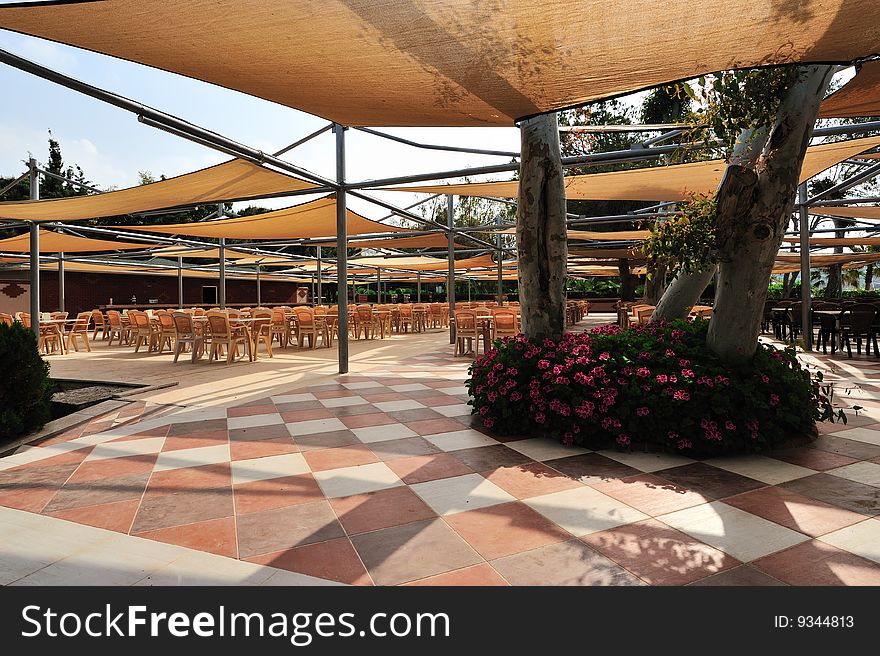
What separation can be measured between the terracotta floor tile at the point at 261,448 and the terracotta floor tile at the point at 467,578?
186cm

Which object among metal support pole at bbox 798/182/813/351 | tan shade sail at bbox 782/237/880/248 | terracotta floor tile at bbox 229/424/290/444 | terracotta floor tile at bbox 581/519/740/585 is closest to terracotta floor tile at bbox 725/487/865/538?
terracotta floor tile at bbox 581/519/740/585

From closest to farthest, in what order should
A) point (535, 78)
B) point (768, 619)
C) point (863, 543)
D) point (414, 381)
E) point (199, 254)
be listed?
point (768, 619), point (863, 543), point (535, 78), point (414, 381), point (199, 254)

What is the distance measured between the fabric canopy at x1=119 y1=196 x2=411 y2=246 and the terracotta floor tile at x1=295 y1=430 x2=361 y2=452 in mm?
4140

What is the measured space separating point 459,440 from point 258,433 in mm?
1532

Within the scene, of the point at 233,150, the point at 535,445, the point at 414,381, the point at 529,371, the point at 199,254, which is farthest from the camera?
the point at 199,254

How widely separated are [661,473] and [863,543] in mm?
982

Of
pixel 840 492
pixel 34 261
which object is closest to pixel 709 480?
pixel 840 492

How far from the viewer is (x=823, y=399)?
3.62 metres

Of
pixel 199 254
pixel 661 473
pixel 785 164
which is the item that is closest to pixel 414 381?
pixel 661 473

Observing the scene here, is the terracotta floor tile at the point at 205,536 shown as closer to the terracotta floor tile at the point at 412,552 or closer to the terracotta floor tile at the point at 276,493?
the terracotta floor tile at the point at 276,493

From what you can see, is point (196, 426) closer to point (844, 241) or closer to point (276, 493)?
point (276, 493)

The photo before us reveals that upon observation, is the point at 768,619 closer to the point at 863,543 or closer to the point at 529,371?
the point at 863,543

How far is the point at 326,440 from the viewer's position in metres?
3.71

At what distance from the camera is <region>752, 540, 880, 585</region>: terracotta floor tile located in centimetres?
178
